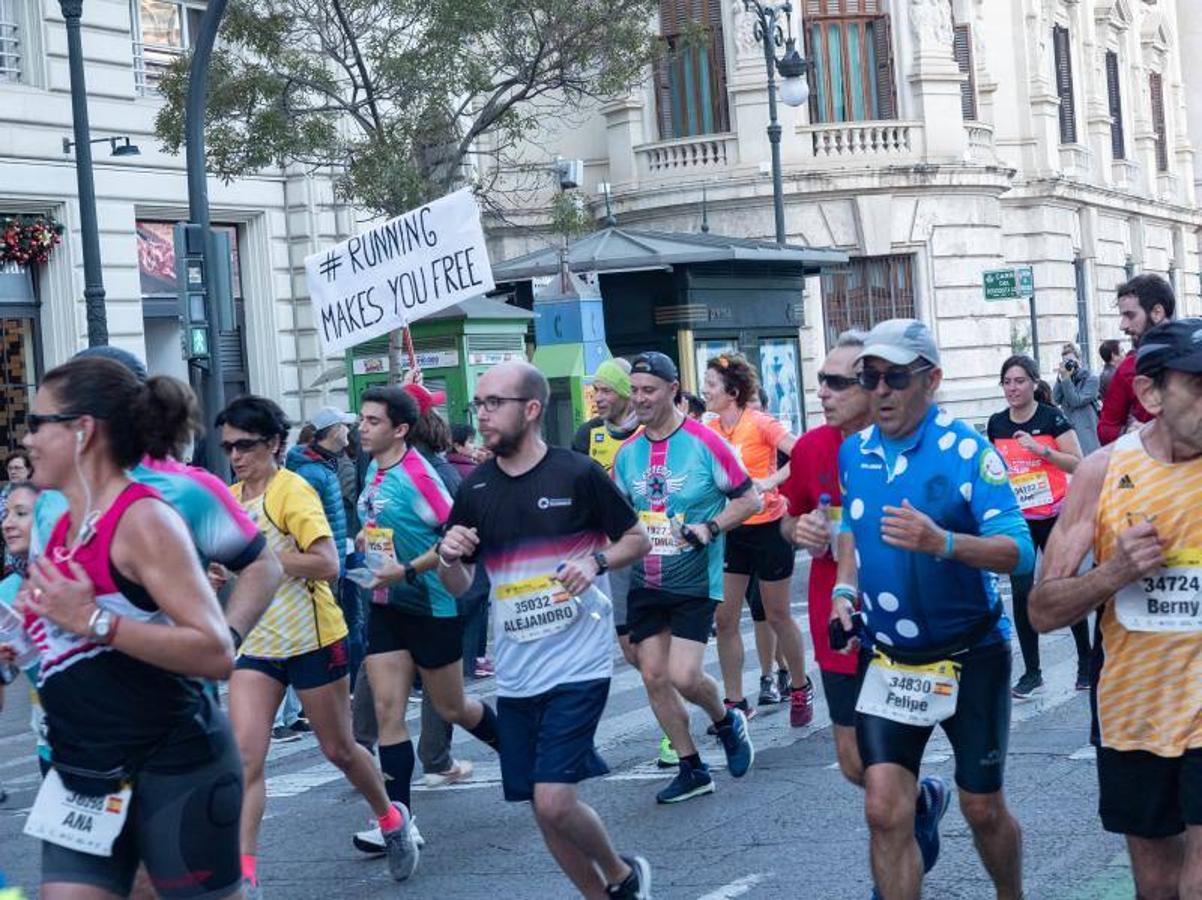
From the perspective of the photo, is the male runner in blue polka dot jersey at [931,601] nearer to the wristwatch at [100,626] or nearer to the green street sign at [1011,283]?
the wristwatch at [100,626]

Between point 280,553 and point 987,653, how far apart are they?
2.92 m

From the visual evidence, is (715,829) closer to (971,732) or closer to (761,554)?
(971,732)

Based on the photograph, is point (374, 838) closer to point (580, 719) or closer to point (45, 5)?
point (580, 719)

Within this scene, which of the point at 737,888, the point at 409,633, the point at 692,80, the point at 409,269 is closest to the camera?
the point at 737,888

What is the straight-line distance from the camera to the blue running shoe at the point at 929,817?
6621 millimetres

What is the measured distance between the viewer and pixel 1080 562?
4992mm

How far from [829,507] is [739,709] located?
3.32 meters

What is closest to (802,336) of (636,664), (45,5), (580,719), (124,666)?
(45,5)

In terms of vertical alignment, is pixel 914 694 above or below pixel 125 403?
below

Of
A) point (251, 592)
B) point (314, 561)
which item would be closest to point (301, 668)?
point (314, 561)

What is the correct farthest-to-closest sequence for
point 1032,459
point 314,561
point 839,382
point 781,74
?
point 781,74 < point 1032,459 < point 314,561 < point 839,382

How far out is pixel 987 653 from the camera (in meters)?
5.92

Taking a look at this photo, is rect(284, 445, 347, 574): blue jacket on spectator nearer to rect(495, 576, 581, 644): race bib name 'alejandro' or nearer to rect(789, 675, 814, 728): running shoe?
rect(789, 675, 814, 728): running shoe

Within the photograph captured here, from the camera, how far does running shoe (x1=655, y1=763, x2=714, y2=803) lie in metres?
9.02
